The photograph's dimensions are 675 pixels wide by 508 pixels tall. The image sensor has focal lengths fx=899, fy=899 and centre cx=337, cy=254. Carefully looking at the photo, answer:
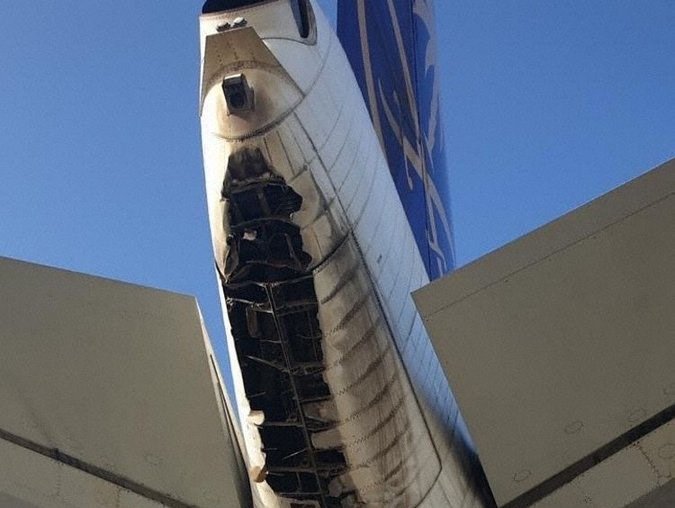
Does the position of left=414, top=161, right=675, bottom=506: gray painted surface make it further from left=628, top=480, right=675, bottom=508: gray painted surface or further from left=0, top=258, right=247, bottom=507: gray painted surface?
left=0, top=258, right=247, bottom=507: gray painted surface

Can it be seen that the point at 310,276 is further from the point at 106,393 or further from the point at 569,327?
the point at 106,393

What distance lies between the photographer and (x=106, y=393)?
19.2 feet

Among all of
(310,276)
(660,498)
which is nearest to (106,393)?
(310,276)

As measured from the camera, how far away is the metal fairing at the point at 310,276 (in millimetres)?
4770

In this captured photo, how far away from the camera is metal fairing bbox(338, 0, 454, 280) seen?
10.5 metres

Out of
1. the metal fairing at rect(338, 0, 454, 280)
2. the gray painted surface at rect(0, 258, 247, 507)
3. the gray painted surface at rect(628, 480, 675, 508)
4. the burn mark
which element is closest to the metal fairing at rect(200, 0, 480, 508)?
the burn mark

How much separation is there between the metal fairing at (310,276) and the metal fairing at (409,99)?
4.48 metres

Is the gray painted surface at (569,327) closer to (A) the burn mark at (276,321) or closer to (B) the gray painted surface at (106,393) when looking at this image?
(A) the burn mark at (276,321)

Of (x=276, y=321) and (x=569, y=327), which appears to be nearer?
(x=276, y=321)

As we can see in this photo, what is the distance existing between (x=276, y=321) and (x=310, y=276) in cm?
32

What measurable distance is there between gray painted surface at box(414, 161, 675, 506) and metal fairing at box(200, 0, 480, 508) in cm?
47

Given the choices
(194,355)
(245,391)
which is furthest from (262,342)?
(194,355)

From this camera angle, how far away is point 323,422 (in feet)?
17.6

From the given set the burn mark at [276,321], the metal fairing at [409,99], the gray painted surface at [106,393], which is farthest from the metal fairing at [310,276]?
the metal fairing at [409,99]
